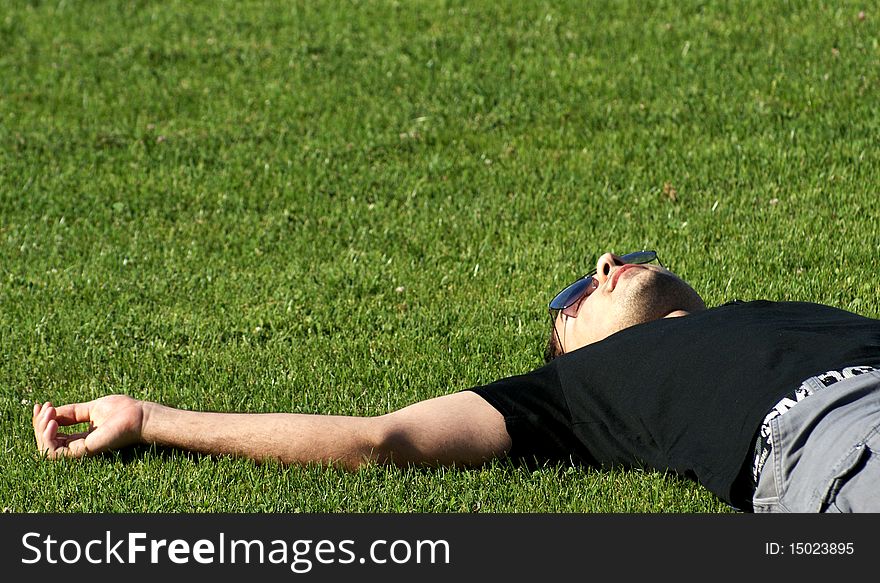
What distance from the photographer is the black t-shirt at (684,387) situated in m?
3.62

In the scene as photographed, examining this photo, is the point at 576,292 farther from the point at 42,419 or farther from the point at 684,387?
the point at 42,419

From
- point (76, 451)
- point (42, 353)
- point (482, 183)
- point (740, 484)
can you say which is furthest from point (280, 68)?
point (740, 484)

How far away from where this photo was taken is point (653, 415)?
386cm

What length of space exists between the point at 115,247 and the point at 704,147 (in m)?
4.26

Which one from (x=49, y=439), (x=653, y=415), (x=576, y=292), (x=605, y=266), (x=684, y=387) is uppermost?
(x=605, y=266)

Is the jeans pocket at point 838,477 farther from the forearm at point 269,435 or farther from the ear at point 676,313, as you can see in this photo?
the forearm at point 269,435

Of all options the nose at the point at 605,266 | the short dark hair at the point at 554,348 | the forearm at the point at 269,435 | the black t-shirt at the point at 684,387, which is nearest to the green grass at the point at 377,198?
the forearm at the point at 269,435

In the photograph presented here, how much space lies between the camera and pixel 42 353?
573 centimetres

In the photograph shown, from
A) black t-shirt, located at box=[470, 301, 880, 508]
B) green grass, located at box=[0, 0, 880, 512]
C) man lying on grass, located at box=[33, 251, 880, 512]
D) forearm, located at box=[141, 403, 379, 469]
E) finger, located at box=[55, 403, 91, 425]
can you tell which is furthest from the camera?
green grass, located at box=[0, 0, 880, 512]

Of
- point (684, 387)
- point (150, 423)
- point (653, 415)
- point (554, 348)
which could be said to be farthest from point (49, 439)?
point (684, 387)

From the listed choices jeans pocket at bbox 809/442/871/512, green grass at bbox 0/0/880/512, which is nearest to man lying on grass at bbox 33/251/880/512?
jeans pocket at bbox 809/442/871/512

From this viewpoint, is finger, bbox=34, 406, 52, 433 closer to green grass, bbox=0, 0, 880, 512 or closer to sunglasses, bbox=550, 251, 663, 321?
green grass, bbox=0, 0, 880, 512

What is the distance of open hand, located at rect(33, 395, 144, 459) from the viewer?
422cm

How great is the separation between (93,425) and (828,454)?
278 centimetres
